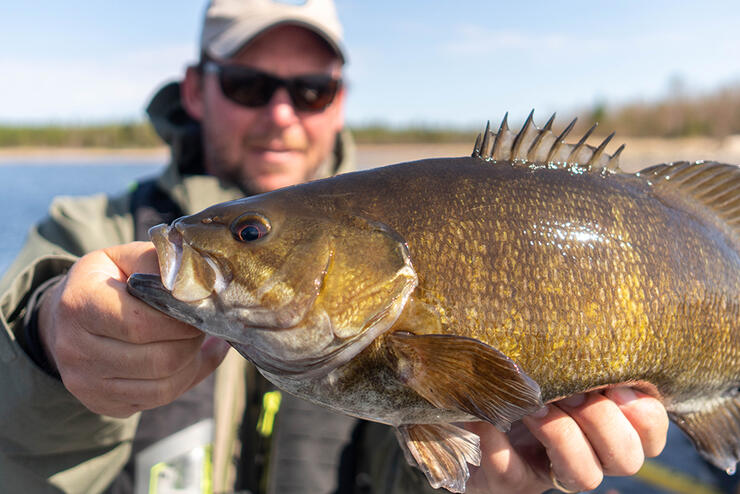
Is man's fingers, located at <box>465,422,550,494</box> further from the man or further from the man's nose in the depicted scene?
the man's nose

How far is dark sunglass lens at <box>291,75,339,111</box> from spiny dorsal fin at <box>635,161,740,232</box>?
2108mm

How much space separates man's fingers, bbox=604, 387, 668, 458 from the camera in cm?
161

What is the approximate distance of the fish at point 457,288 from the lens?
4.06 feet

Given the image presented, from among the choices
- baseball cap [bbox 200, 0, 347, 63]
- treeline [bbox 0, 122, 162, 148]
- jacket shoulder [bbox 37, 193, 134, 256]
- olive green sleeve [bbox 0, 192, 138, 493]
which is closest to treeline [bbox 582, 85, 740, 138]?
baseball cap [bbox 200, 0, 347, 63]

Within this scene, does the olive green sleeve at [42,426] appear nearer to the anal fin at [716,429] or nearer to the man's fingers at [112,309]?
the man's fingers at [112,309]

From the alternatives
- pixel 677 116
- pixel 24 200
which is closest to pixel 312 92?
pixel 24 200

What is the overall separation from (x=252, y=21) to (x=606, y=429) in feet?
9.47

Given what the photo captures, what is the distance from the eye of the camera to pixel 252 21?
341 cm

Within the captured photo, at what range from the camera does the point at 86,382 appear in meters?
1.40

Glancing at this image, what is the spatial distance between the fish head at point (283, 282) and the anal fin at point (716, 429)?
3.43ft

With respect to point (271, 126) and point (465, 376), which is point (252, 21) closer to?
point (271, 126)

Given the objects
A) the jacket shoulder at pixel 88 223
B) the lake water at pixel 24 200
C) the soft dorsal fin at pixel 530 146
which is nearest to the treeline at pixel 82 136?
the lake water at pixel 24 200

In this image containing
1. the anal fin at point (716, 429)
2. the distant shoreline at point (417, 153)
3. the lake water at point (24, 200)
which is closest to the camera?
the anal fin at point (716, 429)

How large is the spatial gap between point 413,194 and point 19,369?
1.28 meters
